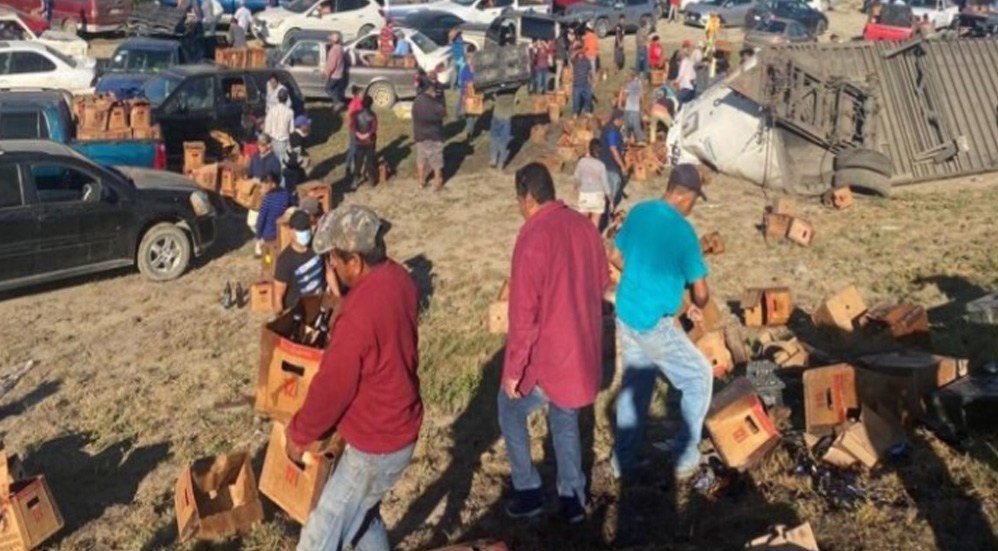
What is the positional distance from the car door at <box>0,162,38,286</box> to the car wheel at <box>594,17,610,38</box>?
920 inches

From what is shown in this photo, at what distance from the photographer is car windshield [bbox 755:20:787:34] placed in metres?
30.1

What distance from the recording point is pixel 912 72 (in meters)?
16.9

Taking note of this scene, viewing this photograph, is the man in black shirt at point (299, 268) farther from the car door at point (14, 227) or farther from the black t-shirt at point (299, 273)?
the car door at point (14, 227)

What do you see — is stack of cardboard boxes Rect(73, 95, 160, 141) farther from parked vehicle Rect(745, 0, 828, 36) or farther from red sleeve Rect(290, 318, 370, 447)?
parked vehicle Rect(745, 0, 828, 36)

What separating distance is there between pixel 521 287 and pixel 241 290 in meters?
6.94

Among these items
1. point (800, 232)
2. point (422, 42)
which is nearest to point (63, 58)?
Result: point (422, 42)

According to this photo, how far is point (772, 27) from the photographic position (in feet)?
101

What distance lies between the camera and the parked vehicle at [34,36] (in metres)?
24.2

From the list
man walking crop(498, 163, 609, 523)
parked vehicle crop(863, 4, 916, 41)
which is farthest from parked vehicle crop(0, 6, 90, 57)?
parked vehicle crop(863, 4, 916, 41)

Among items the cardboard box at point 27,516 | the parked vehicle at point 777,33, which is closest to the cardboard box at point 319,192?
the cardboard box at point 27,516

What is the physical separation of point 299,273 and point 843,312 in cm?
471

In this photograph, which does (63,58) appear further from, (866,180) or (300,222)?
(866,180)

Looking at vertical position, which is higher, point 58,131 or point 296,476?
point 58,131

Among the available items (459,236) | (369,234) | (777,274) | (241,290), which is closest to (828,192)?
(777,274)
